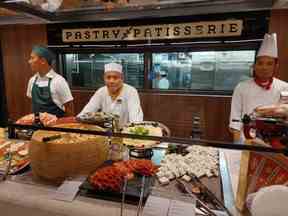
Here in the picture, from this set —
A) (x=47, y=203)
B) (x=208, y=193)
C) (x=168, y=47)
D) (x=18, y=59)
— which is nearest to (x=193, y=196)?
(x=208, y=193)

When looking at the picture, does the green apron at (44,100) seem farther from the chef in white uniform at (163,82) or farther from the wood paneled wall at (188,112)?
the chef in white uniform at (163,82)

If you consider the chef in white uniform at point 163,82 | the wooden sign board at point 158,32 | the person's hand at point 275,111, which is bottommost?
the person's hand at point 275,111

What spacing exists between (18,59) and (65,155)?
3.45 m

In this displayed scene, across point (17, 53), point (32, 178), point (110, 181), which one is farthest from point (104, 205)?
point (17, 53)

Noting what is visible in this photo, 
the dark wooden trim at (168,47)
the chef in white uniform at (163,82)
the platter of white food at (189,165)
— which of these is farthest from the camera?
the chef in white uniform at (163,82)

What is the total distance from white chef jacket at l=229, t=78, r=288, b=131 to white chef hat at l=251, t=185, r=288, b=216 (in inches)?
52.4

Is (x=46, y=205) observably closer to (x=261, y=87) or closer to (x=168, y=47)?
(x=261, y=87)

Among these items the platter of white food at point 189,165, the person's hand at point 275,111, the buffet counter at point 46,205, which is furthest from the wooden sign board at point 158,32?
the buffet counter at point 46,205

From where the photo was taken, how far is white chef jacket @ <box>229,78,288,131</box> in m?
1.82

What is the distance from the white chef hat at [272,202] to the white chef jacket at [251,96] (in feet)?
4.36

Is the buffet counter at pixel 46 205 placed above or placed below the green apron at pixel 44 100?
below

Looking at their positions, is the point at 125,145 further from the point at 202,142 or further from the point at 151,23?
the point at 151,23

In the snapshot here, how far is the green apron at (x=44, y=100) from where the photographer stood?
2.07 metres

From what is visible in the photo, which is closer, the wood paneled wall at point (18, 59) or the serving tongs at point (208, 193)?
the serving tongs at point (208, 193)
